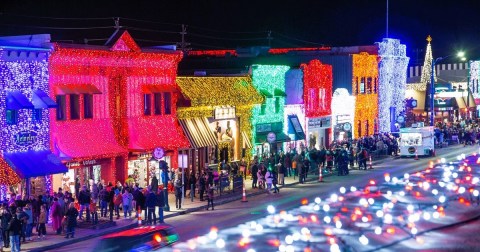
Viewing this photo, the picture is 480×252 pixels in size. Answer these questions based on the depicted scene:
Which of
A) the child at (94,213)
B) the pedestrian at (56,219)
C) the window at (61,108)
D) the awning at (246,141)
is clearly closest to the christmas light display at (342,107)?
the awning at (246,141)

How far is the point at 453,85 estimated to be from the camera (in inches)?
4048

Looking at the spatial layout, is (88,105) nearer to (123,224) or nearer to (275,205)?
(123,224)

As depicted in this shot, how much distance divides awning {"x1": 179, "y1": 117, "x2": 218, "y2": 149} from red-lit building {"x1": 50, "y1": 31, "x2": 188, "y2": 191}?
577mm

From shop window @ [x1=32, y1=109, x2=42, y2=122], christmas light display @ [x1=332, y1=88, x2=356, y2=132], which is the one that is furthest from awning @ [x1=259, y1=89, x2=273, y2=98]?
shop window @ [x1=32, y1=109, x2=42, y2=122]

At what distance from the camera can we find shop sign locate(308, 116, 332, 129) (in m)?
60.2

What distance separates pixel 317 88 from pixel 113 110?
23.5 meters

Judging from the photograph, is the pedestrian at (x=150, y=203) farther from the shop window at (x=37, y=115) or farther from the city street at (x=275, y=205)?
the shop window at (x=37, y=115)

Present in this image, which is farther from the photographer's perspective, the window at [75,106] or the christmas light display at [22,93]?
the window at [75,106]

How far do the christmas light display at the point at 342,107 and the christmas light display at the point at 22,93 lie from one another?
32.9m

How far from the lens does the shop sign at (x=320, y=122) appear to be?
60.2m

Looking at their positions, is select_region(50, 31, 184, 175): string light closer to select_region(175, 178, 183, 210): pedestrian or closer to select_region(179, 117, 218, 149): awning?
select_region(179, 117, 218, 149): awning

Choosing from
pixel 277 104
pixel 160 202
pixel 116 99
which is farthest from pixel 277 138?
pixel 160 202

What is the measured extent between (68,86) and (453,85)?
7332 cm

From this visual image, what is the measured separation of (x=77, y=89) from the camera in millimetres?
38406
